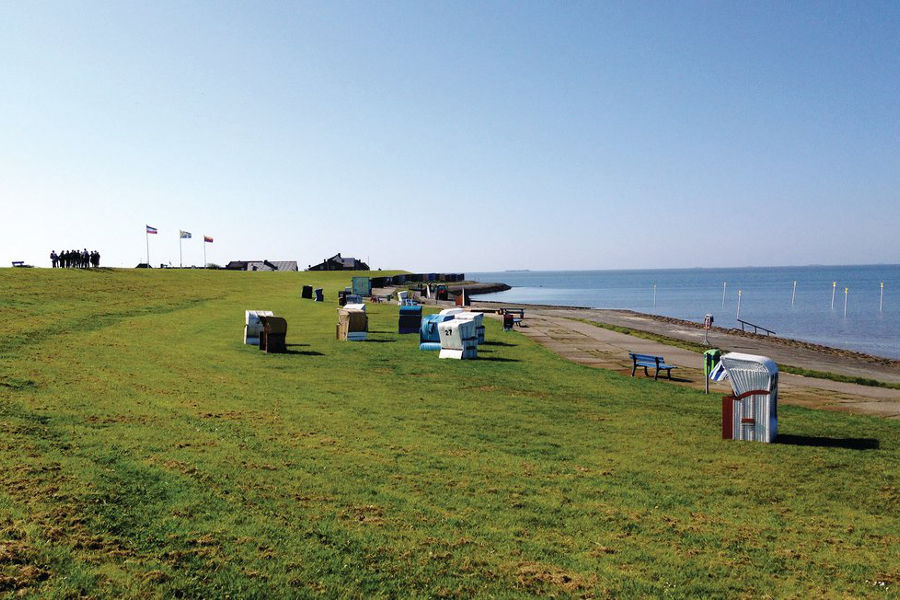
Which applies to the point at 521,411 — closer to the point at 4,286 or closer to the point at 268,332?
the point at 268,332

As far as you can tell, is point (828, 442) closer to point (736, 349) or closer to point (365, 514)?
point (365, 514)

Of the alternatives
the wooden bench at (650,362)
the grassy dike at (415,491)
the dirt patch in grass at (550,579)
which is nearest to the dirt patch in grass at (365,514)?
the grassy dike at (415,491)

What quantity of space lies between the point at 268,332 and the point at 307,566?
17.6 m

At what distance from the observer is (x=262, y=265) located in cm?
14600

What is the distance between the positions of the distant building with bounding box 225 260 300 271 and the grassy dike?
130978 mm

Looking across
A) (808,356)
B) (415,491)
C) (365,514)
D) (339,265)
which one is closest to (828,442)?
(415,491)

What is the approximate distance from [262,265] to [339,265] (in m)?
17.2

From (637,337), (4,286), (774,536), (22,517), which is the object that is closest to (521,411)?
(774,536)

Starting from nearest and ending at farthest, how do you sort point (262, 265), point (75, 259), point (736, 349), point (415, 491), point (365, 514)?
point (365, 514) < point (415, 491) < point (736, 349) < point (75, 259) < point (262, 265)

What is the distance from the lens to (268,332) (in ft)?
75.9

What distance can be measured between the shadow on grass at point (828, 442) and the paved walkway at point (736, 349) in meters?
3.84

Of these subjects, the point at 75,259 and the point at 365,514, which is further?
the point at 75,259

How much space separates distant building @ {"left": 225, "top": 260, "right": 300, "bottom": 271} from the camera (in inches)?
5709

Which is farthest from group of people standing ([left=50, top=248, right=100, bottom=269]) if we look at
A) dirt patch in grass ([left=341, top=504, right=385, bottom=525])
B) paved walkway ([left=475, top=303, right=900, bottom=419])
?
dirt patch in grass ([left=341, top=504, right=385, bottom=525])
